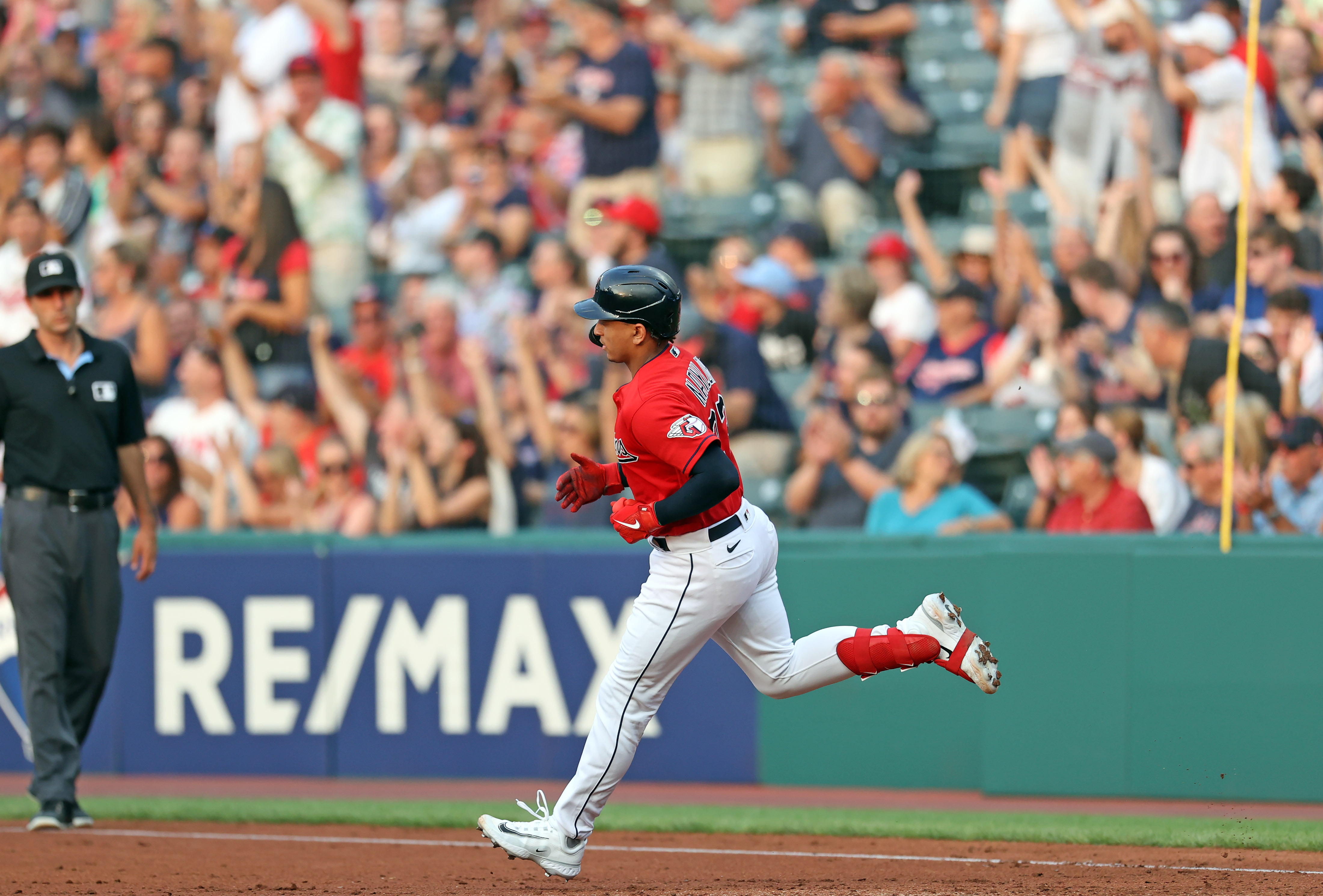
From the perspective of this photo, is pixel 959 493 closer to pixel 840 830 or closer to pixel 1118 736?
pixel 1118 736

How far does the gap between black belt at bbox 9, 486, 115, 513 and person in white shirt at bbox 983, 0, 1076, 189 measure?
5.89m

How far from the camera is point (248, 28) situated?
11.9 meters

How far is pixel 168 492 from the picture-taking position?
28.5ft

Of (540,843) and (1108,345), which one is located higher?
(1108,345)

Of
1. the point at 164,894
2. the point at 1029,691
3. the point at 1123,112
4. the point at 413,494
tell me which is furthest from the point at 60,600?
the point at 1123,112

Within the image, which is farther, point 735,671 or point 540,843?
point 735,671

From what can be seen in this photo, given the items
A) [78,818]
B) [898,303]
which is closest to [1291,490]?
[898,303]

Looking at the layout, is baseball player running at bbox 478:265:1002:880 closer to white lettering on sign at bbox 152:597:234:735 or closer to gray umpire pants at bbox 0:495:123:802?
gray umpire pants at bbox 0:495:123:802

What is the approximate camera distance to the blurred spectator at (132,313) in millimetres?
10250

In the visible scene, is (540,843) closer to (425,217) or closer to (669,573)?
(669,573)

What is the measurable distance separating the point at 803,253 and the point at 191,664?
14.4 ft

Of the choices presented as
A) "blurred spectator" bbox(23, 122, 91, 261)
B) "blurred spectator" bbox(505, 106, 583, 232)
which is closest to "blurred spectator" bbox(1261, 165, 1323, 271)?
"blurred spectator" bbox(505, 106, 583, 232)

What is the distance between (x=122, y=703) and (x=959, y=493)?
4332mm

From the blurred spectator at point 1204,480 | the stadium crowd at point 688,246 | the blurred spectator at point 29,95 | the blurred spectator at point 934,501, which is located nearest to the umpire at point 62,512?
the stadium crowd at point 688,246
